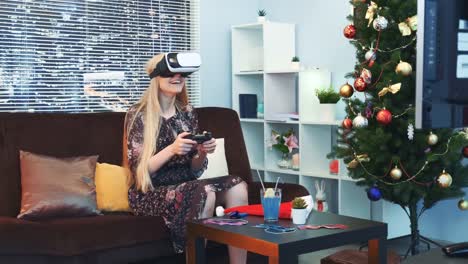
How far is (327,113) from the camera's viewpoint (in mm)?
4215

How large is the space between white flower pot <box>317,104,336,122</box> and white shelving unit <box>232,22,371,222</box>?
0.02 meters

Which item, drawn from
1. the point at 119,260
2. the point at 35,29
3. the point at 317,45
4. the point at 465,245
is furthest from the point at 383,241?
the point at 35,29

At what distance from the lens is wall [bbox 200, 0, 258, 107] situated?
15.9 feet

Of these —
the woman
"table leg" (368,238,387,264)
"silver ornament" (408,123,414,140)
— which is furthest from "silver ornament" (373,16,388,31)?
"table leg" (368,238,387,264)

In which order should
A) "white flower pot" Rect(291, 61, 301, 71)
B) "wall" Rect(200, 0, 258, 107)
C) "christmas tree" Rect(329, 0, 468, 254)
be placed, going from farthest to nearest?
"wall" Rect(200, 0, 258, 107) < "white flower pot" Rect(291, 61, 301, 71) < "christmas tree" Rect(329, 0, 468, 254)

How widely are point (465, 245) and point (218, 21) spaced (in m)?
3.68

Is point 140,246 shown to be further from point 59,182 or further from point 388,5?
point 388,5

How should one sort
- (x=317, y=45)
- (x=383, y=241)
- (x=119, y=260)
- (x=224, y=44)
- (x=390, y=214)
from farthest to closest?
(x=224, y=44) → (x=317, y=45) → (x=390, y=214) → (x=119, y=260) → (x=383, y=241)

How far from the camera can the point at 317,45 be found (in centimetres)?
462

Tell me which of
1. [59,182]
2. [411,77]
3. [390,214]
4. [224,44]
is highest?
[224,44]

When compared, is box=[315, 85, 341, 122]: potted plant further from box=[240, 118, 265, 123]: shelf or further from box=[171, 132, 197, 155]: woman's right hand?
box=[171, 132, 197, 155]: woman's right hand

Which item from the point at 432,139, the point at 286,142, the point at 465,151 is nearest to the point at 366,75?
the point at 432,139

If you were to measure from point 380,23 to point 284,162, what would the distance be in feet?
5.18

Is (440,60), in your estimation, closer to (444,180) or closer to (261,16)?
(444,180)
